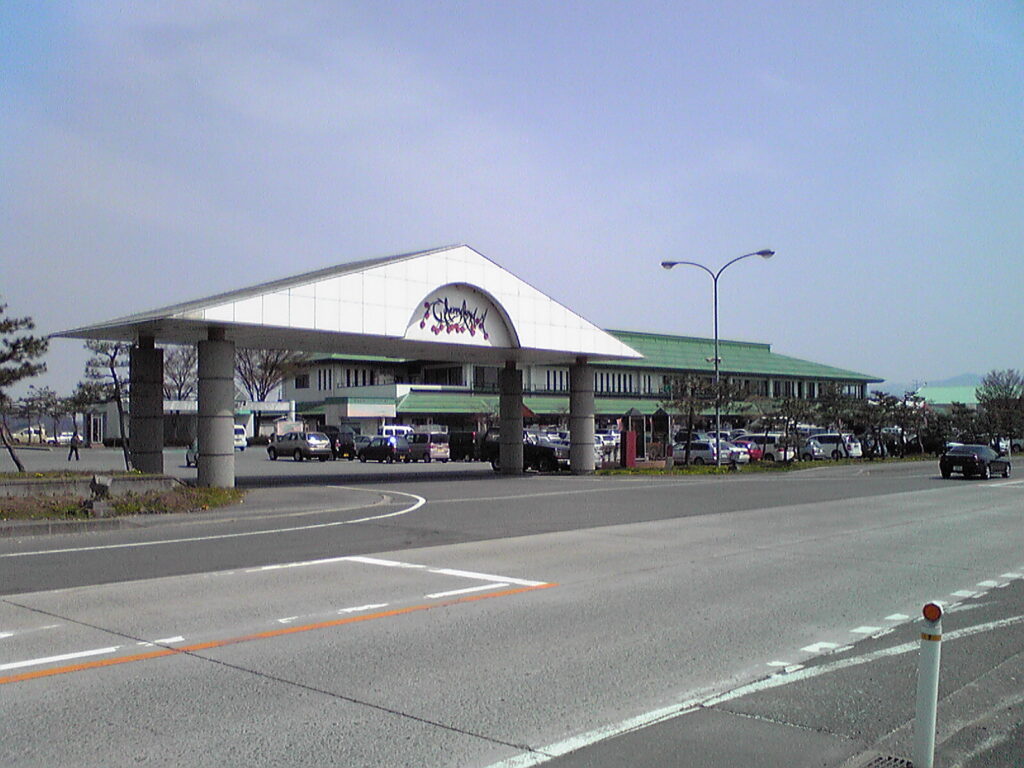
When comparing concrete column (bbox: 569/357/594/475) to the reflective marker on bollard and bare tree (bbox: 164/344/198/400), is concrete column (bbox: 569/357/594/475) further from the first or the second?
bare tree (bbox: 164/344/198/400)

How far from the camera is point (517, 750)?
18.4ft

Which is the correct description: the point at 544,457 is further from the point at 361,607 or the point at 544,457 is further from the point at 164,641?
the point at 164,641

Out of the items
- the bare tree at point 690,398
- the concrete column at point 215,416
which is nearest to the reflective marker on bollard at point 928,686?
the concrete column at point 215,416

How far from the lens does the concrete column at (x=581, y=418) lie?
3803 cm

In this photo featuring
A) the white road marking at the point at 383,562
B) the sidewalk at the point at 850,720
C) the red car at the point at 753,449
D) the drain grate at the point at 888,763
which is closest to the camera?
the drain grate at the point at 888,763

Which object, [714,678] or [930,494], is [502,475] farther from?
[714,678]

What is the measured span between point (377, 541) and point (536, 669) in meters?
8.86

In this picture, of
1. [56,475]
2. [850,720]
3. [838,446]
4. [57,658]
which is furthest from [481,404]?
[850,720]

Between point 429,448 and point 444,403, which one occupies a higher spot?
point 444,403

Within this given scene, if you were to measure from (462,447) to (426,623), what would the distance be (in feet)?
150

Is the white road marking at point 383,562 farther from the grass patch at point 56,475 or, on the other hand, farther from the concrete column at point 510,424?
the concrete column at point 510,424

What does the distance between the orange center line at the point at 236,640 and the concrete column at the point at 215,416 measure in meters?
17.3

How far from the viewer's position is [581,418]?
127 feet

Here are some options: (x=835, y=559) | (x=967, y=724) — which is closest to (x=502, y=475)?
(x=835, y=559)
